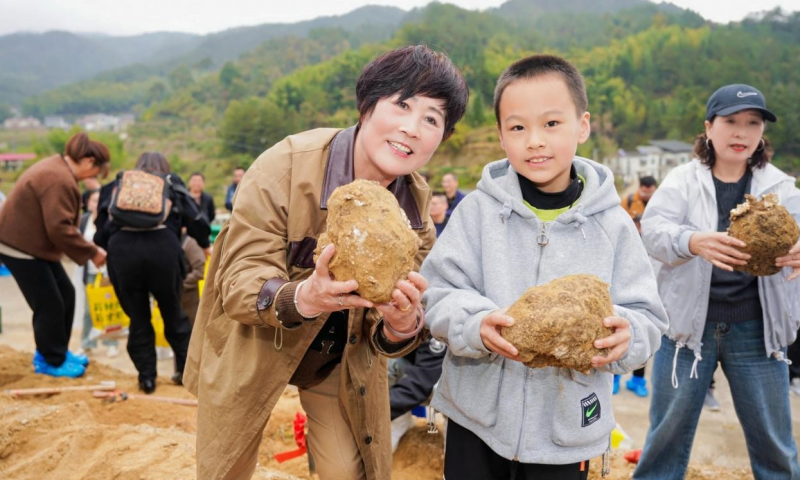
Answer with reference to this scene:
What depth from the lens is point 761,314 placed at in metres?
2.69

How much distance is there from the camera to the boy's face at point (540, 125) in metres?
1.76

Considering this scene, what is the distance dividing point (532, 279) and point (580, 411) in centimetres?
43

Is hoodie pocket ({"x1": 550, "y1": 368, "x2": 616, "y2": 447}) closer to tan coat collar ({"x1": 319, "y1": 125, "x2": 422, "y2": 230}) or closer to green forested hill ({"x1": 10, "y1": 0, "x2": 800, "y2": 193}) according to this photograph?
tan coat collar ({"x1": 319, "y1": 125, "x2": 422, "y2": 230})

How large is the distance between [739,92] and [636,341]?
5.76 feet

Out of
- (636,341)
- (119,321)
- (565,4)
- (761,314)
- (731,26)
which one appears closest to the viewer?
(636,341)

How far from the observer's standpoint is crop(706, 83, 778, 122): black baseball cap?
8.67 feet

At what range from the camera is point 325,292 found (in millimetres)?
1567

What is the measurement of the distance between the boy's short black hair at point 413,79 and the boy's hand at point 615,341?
0.93 m

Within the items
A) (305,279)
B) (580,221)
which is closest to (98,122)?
(305,279)

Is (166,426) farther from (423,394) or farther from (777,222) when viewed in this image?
(777,222)

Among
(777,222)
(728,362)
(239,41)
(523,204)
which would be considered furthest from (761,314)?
(239,41)

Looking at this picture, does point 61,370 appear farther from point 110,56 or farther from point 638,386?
point 110,56

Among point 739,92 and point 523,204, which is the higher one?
point 739,92

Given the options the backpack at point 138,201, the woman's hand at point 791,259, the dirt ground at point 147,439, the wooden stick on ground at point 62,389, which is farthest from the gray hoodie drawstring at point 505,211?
the wooden stick on ground at point 62,389
